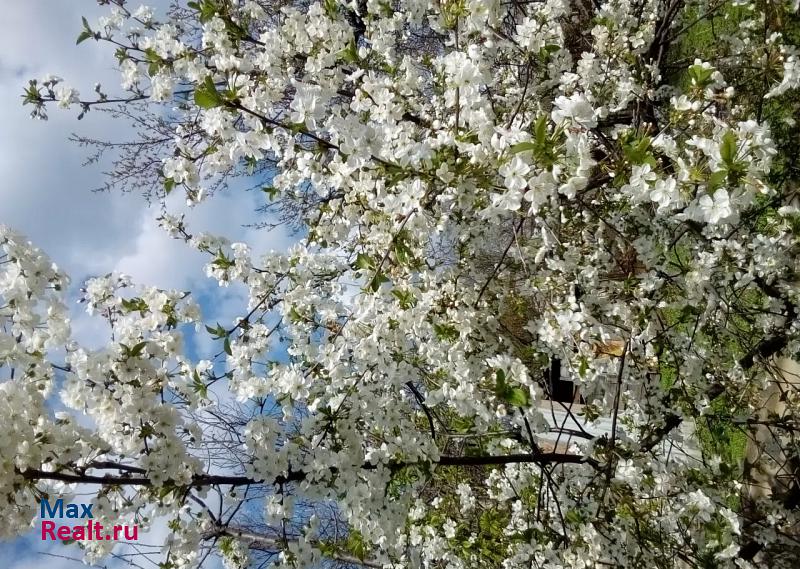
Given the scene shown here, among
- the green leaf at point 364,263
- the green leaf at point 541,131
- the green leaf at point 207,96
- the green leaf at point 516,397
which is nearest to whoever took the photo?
the green leaf at point 541,131

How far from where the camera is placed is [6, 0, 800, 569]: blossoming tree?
239cm

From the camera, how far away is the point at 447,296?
139 inches

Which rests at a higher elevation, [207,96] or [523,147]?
[207,96]

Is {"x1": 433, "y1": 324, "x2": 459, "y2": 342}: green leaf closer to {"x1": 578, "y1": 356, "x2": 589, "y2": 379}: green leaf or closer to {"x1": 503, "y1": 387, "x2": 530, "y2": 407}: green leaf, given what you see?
{"x1": 578, "y1": 356, "x2": 589, "y2": 379}: green leaf

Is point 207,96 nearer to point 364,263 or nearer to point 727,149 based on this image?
point 364,263

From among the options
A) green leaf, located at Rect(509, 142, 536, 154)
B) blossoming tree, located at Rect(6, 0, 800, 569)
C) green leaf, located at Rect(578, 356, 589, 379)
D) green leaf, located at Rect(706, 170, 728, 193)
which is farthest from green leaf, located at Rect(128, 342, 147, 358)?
green leaf, located at Rect(706, 170, 728, 193)

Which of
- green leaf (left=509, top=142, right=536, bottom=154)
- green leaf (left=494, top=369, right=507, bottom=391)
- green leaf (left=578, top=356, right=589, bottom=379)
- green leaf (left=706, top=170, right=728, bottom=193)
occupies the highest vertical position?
green leaf (left=509, top=142, right=536, bottom=154)

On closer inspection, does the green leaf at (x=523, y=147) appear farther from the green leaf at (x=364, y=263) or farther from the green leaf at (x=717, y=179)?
the green leaf at (x=364, y=263)

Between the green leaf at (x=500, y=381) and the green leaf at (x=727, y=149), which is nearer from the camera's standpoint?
the green leaf at (x=727, y=149)

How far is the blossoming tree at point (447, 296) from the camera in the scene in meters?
2.39

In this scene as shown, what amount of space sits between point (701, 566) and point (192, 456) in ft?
10.4

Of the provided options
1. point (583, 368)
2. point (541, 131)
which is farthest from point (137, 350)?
point (583, 368)

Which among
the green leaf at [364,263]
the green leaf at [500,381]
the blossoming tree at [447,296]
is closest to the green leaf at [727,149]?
the blossoming tree at [447,296]

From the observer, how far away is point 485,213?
255 cm
